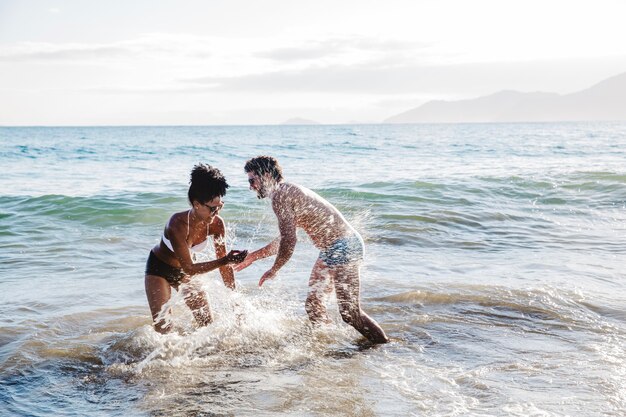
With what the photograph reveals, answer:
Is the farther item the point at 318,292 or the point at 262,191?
the point at 318,292

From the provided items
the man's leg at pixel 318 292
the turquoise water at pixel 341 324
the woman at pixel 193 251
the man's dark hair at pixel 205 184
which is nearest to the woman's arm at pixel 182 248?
the woman at pixel 193 251

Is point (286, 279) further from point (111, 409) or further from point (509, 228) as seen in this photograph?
point (509, 228)

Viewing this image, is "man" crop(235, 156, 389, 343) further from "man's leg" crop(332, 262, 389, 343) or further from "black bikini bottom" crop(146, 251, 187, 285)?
"black bikini bottom" crop(146, 251, 187, 285)

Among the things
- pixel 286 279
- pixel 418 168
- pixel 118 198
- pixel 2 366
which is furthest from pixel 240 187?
pixel 2 366

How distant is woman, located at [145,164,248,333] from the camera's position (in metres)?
5.22

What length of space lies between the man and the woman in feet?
1.41

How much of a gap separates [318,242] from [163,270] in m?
1.49

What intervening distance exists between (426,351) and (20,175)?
2312cm

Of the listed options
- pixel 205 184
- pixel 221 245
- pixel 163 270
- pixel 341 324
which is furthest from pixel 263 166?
pixel 341 324

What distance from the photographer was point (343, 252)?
5934 mm

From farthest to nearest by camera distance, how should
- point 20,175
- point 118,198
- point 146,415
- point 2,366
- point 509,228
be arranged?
1. point 20,175
2. point 118,198
3. point 509,228
4. point 2,366
5. point 146,415

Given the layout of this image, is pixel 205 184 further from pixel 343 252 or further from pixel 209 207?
pixel 343 252

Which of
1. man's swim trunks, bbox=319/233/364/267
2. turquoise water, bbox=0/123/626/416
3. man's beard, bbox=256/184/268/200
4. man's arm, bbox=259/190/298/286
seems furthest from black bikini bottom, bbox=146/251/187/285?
man's swim trunks, bbox=319/233/364/267

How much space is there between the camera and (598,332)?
638 cm
